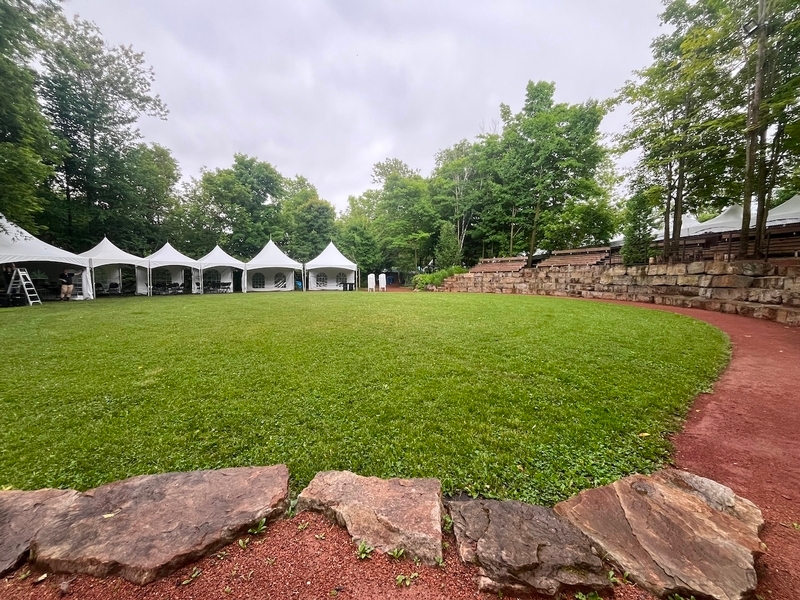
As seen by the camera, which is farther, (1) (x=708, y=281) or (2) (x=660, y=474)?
(1) (x=708, y=281)

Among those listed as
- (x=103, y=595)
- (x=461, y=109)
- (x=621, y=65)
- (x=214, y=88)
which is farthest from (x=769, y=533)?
(x=461, y=109)

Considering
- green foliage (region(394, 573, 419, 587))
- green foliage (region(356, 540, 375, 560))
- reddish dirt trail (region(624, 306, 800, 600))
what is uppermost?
green foliage (region(356, 540, 375, 560))

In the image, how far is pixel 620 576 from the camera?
110 cm

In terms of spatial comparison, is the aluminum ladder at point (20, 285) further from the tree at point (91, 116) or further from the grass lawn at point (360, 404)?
the grass lawn at point (360, 404)

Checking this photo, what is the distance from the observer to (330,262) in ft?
67.6

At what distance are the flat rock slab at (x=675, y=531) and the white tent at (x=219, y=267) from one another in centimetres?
1978

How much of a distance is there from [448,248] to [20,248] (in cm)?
1961

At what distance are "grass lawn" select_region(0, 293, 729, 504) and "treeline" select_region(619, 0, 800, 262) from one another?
6.84m

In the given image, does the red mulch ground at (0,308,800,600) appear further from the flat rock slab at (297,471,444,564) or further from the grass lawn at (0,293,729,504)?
the grass lawn at (0,293,729,504)

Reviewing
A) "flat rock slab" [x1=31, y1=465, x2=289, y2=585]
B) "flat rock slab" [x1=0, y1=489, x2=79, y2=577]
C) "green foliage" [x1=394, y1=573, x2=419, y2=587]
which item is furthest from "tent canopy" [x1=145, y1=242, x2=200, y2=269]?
"green foliage" [x1=394, y1=573, x2=419, y2=587]

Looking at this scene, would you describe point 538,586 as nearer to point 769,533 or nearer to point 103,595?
point 769,533

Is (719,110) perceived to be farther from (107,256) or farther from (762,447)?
(107,256)

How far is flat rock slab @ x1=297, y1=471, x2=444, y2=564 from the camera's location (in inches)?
48.4

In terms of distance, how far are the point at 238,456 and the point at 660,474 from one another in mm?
Answer: 2577
